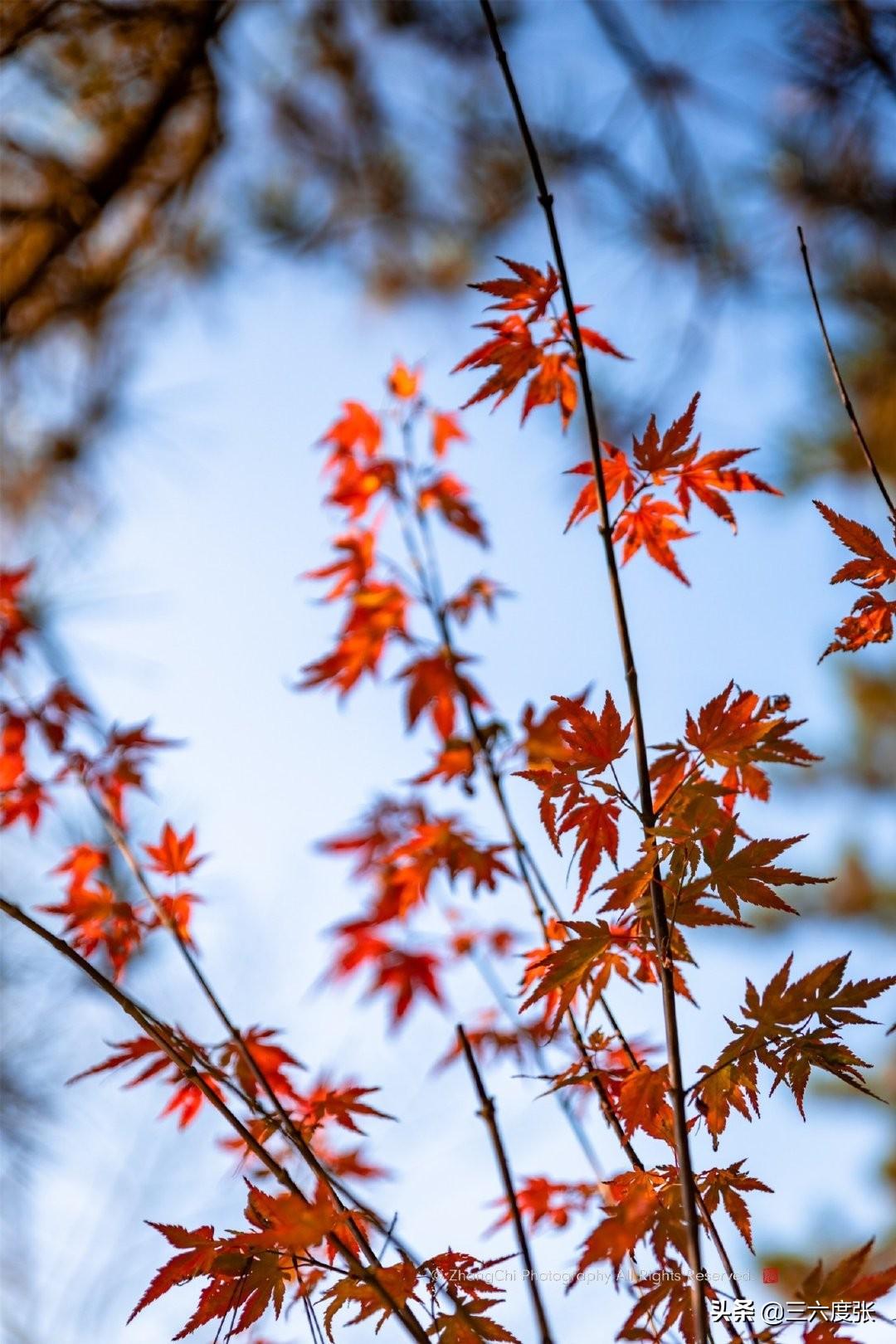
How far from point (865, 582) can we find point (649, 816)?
339mm

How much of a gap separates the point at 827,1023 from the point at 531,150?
0.82 m

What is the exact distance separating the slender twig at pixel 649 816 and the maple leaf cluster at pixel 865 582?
0.22 meters

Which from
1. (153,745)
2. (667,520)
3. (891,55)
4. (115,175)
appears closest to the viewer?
(667,520)

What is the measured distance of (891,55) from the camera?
2.03 meters

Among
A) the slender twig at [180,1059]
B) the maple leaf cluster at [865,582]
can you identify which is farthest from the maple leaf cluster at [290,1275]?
the maple leaf cluster at [865,582]

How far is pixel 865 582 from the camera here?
40.1 inches

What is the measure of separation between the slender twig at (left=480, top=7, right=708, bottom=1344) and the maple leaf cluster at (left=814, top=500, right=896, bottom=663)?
8.6 inches

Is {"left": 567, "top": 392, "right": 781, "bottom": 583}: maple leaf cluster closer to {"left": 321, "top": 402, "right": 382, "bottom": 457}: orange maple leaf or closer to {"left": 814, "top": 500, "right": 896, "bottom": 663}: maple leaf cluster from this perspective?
{"left": 814, "top": 500, "right": 896, "bottom": 663}: maple leaf cluster

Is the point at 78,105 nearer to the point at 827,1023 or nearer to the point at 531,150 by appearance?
the point at 531,150

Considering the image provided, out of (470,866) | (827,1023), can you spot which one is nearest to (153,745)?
(470,866)

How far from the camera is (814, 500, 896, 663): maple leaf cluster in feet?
3.24

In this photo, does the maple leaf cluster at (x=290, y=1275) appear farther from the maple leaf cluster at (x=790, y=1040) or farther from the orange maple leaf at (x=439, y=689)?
the orange maple leaf at (x=439, y=689)

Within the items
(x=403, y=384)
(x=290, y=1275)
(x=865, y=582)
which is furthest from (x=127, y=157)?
(x=290, y=1275)

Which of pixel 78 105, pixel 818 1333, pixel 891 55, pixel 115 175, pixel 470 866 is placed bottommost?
pixel 818 1333
